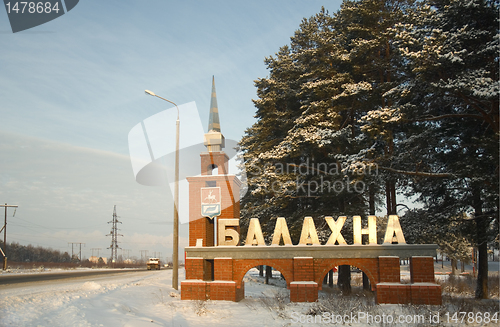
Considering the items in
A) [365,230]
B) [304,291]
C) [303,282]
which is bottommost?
[304,291]

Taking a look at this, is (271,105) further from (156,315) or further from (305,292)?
(156,315)

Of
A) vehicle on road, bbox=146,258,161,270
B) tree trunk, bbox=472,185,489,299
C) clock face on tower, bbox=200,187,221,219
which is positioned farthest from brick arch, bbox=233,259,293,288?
vehicle on road, bbox=146,258,161,270

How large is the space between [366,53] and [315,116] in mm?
5245

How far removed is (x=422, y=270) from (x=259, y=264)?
6.80 metres

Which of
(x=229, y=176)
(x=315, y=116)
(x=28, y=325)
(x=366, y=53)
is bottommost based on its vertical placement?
(x=28, y=325)

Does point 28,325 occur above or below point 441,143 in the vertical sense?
below

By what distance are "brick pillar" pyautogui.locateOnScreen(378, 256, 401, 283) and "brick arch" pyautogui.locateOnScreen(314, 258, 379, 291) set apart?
247mm

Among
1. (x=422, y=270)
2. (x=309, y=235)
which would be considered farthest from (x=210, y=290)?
(x=422, y=270)

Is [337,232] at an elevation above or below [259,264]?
above

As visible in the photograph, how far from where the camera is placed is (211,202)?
18922mm

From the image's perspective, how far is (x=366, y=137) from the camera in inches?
868

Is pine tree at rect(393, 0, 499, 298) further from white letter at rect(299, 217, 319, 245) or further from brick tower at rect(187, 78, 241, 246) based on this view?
brick tower at rect(187, 78, 241, 246)

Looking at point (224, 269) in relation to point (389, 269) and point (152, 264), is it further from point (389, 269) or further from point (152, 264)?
point (152, 264)

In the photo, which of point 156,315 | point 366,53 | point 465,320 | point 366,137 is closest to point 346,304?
point 465,320
